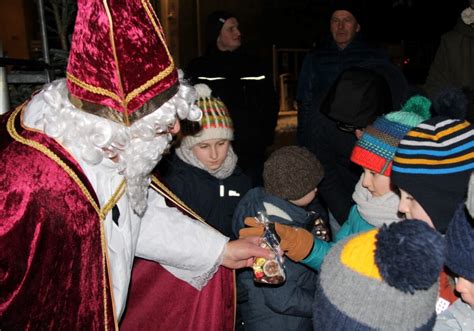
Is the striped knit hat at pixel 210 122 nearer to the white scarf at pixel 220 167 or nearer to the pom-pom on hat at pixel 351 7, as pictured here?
the white scarf at pixel 220 167

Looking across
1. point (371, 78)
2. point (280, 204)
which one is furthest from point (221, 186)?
point (371, 78)

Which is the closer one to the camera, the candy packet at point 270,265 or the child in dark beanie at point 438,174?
the child in dark beanie at point 438,174

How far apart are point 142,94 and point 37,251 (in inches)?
28.3

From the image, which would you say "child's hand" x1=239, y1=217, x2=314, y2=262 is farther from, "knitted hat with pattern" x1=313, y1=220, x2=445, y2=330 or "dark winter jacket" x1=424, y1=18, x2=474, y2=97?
"dark winter jacket" x1=424, y1=18, x2=474, y2=97

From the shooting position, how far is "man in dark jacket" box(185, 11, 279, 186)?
13.0 feet

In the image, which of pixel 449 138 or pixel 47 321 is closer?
pixel 47 321

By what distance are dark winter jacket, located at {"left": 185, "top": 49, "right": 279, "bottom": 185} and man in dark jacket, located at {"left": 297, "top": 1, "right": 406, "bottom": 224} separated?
1.32 ft

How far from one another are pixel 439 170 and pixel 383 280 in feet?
2.01

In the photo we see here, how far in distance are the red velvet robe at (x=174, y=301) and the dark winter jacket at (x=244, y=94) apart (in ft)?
4.90

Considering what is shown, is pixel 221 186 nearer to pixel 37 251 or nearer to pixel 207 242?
pixel 207 242

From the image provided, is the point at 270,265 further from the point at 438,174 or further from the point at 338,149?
the point at 338,149

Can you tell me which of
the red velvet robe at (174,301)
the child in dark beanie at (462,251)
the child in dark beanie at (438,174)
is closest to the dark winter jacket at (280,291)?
the red velvet robe at (174,301)

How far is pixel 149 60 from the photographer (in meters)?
1.84

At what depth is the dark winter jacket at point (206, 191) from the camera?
10.2ft
